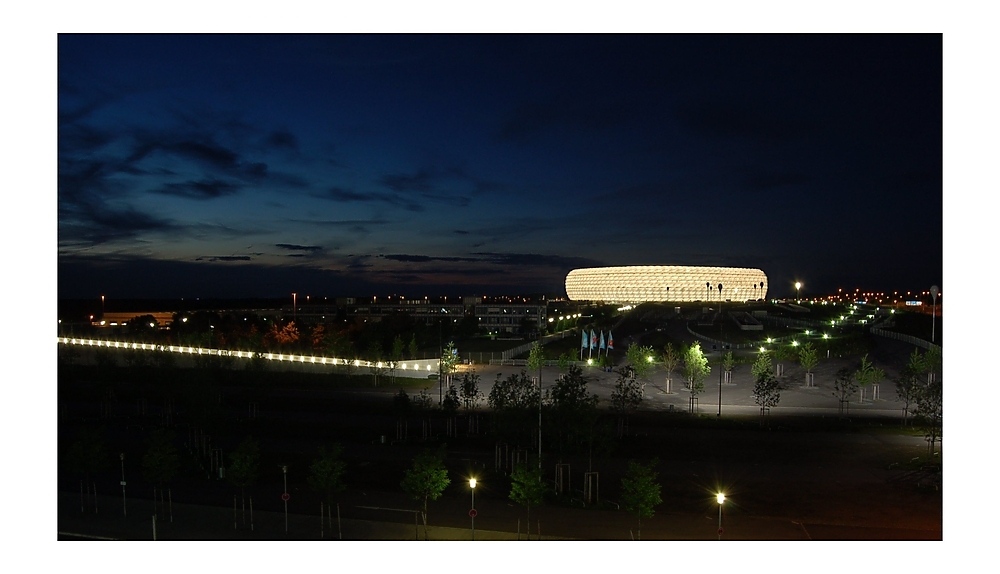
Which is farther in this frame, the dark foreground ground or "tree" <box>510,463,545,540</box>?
"tree" <box>510,463,545,540</box>

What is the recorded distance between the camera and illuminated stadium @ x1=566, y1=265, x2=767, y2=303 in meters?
155

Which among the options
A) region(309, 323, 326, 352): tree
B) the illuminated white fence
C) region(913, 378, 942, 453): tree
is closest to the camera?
region(913, 378, 942, 453): tree

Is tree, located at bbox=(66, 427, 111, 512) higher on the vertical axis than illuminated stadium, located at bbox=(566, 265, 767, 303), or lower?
lower

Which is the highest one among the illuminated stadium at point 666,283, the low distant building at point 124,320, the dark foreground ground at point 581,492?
the illuminated stadium at point 666,283

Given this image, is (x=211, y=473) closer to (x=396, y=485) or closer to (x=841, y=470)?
(x=396, y=485)

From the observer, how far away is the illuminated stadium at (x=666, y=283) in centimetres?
15475

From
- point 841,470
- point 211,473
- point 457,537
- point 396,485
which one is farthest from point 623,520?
point 211,473

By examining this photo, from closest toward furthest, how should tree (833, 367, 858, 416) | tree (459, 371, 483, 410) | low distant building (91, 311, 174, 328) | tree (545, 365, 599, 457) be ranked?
tree (545, 365, 599, 457) → tree (459, 371, 483, 410) → tree (833, 367, 858, 416) → low distant building (91, 311, 174, 328)

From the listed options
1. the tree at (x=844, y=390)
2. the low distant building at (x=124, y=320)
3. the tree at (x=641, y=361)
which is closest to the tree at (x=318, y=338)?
the tree at (x=641, y=361)

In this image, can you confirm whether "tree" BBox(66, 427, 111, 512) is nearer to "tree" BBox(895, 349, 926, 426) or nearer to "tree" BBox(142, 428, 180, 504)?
"tree" BBox(142, 428, 180, 504)

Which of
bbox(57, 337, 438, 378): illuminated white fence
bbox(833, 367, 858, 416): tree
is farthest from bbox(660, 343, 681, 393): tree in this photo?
bbox(57, 337, 438, 378): illuminated white fence

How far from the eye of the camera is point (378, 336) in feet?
157

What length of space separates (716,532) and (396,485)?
7.72m

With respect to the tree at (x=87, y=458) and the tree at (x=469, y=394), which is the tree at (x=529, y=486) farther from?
the tree at (x=469, y=394)
